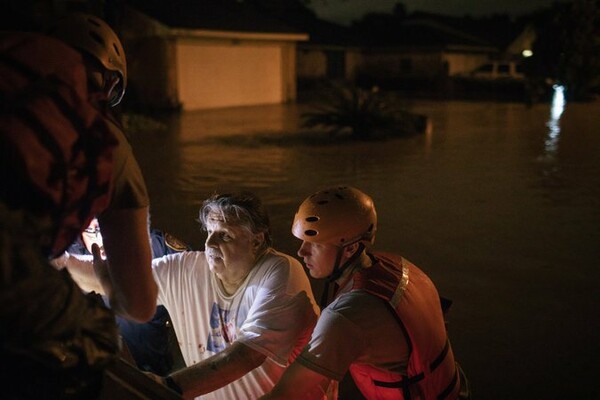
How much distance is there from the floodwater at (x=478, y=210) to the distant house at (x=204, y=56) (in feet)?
17.5

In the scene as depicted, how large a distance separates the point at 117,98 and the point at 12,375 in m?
0.99

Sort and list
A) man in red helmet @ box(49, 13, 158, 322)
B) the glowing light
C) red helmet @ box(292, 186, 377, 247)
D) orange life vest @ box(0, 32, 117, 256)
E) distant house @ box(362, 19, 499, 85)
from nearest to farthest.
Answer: orange life vest @ box(0, 32, 117, 256), man in red helmet @ box(49, 13, 158, 322), red helmet @ box(292, 186, 377, 247), the glowing light, distant house @ box(362, 19, 499, 85)

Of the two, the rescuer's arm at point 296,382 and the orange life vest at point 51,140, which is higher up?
the orange life vest at point 51,140

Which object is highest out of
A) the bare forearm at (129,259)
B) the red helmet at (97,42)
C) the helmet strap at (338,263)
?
the red helmet at (97,42)

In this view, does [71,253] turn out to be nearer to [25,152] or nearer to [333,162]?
[25,152]

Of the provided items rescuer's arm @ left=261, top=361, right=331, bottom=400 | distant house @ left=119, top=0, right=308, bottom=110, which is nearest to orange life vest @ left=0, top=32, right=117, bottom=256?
rescuer's arm @ left=261, top=361, right=331, bottom=400

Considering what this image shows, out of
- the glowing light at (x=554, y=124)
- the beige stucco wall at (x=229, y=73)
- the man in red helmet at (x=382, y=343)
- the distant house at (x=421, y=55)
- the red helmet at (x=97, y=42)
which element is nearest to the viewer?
the red helmet at (x=97, y=42)

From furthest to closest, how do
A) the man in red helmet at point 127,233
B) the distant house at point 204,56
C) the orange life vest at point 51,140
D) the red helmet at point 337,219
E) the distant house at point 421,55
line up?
the distant house at point 421,55 → the distant house at point 204,56 → the red helmet at point 337,219 → the man in red helmet at point 127,233 → the orange life vest at point 51,140

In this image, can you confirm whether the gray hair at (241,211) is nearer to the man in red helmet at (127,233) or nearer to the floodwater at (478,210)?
the man in red helmet at (127,233)

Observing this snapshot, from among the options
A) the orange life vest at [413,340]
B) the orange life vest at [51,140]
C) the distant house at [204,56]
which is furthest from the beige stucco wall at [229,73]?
the orange life vest at [51,140]

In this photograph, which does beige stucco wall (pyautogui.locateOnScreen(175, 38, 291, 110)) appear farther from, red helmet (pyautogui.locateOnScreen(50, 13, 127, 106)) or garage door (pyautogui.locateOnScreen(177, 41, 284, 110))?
red helmet (pyautogui.locateOnScreen(50, 13, 127, 106))

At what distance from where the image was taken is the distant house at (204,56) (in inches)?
919

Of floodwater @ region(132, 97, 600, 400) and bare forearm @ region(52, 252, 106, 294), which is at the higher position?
bare forearm @ region(52, 252, 106, 294)

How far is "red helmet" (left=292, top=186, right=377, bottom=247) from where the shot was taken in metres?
2.34
